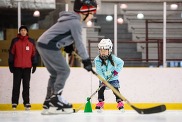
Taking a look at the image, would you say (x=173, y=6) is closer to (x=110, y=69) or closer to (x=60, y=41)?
(x=110, y=69)

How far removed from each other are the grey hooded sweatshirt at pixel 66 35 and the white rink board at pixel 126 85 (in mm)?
4203

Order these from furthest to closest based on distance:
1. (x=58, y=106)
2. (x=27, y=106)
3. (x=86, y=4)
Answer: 1. (x=27, y=106)
2. (x=58, y=106)
3. (x=86, y=4)

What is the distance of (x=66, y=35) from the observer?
4938 millimetres

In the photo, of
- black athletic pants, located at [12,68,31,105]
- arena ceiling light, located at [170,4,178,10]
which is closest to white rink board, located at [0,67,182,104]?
black athletic pants, located at [12,68,31,105]

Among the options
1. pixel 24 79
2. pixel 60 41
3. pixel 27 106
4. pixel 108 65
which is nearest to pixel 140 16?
pixel 24 79

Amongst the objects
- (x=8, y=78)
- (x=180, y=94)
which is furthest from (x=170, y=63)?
(x=8, y=78)

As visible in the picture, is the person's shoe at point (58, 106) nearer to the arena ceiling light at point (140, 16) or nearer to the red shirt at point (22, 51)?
the red shirt at point (22, 51)

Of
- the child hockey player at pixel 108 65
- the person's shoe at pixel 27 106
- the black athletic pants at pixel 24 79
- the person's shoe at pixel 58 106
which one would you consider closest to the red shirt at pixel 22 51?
the black athletic pants at pixel 24 79

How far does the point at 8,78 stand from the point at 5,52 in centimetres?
46

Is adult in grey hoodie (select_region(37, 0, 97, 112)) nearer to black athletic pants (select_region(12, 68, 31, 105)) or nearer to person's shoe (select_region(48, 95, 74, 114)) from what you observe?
person's shoe (select_region(48, 95, 74, 114))

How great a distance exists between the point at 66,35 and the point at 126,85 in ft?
14.7

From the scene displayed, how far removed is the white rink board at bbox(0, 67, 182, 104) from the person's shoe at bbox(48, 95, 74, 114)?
13.2ft

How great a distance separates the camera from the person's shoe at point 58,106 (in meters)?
4.99

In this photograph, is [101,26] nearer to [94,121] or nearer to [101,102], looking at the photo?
[101,102]
